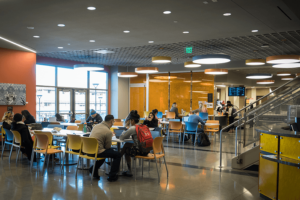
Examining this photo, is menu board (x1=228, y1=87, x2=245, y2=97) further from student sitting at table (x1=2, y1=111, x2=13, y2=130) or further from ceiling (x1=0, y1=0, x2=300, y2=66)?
student sitting at table (x1=2, y1=111, x2=13, y2=130)

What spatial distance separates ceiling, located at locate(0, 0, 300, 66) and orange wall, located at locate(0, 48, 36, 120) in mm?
666

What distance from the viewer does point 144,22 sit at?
264 inches

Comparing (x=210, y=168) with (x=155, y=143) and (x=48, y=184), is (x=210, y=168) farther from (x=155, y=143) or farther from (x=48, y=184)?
(x=48, y=184)

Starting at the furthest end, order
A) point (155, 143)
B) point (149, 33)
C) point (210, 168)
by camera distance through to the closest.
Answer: point (149, 33)
point (210, 168)
point (155, 143)

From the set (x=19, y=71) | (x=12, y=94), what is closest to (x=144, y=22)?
(x=19, y=71)

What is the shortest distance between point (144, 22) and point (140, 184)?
3848mm

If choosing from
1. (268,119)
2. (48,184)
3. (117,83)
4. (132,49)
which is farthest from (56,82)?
(268,119)

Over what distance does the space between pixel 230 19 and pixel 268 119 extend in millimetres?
2483

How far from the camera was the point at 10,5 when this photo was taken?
5.50 meters

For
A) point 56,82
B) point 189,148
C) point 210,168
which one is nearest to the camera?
point 210,168

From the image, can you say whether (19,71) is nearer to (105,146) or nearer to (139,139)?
(105,146)

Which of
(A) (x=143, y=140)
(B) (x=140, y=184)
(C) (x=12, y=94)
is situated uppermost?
(C) (x=12, y=94)

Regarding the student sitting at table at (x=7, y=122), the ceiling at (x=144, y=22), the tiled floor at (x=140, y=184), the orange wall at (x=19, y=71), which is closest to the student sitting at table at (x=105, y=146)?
the tiled floor at (x=140, y=184)

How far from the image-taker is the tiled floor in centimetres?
448
